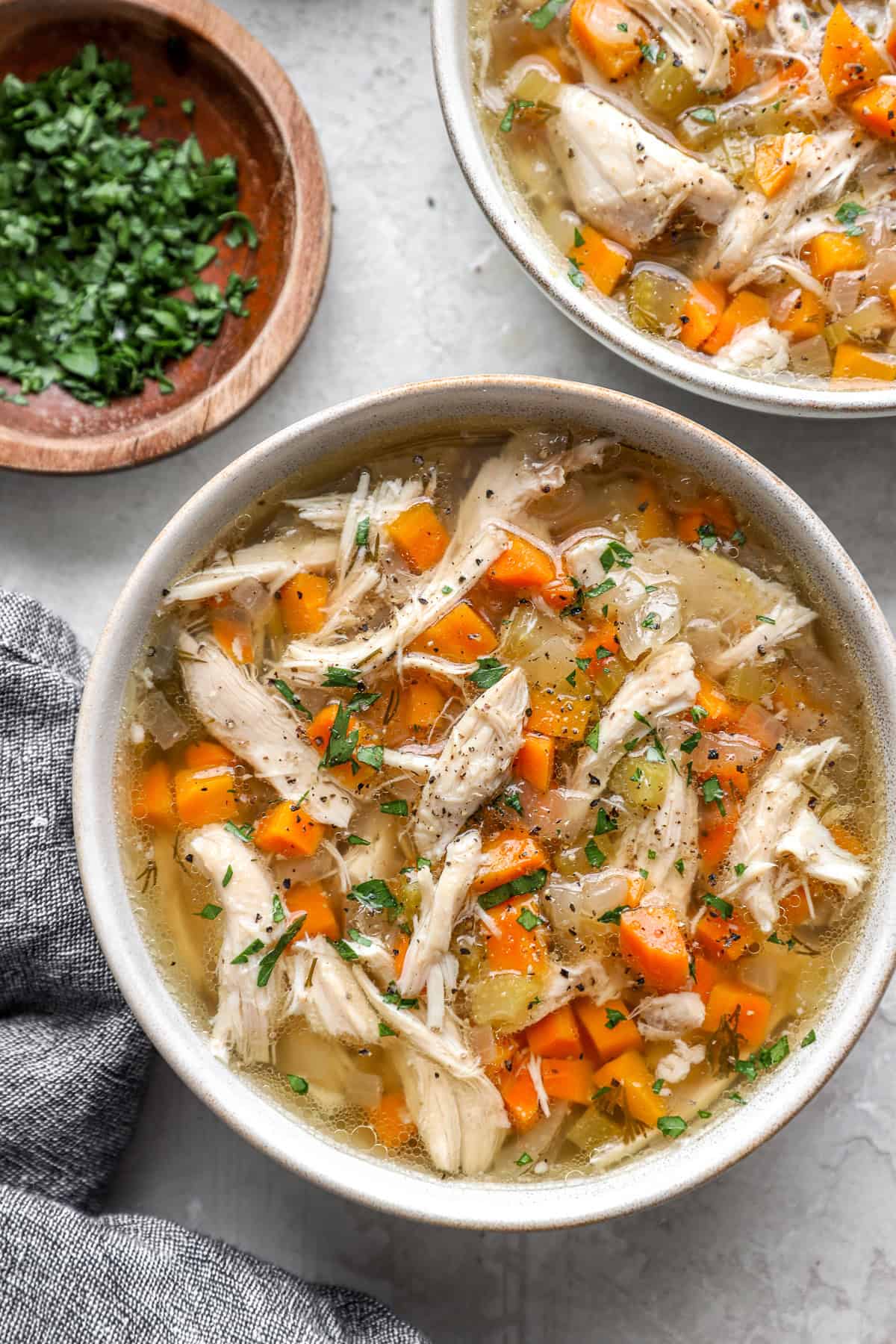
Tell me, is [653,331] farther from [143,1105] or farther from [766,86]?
[143,1105]

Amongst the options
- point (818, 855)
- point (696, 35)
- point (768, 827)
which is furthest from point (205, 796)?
point (696, 35)

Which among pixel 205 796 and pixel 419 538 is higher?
pixel 419 538

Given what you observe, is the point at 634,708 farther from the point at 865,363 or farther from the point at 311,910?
the point at 865,363

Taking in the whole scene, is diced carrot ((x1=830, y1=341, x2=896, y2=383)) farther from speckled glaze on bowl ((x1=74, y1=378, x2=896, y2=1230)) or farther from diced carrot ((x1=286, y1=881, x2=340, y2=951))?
diced carrot ((x1=286, y1=881, x2=340, y2=951))

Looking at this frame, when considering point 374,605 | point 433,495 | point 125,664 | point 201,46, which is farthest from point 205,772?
→ point 201,46

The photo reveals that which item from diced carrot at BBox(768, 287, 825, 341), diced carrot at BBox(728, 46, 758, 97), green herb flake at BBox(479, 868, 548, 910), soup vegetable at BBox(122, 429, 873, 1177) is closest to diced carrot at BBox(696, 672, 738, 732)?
soup vegetable at BBox(122, 429, 873, 1177)
